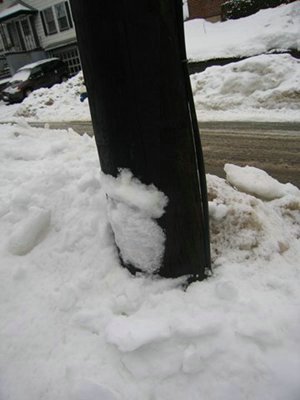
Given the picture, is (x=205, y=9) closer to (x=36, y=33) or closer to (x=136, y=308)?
(x=36, y=33)

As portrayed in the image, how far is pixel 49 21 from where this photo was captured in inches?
988

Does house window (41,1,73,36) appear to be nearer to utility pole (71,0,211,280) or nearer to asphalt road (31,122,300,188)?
asphalt road (31,122,300,188)

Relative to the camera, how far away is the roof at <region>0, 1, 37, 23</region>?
81.2ft

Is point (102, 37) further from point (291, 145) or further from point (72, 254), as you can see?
point (291, 145)

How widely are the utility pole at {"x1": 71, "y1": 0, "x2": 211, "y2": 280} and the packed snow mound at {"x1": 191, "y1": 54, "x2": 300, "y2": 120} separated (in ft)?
19.8

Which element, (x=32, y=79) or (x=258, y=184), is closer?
(x=258, y=184)

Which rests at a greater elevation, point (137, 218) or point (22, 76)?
point (137, 218)

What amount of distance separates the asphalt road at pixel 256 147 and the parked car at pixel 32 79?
14197 millimetres

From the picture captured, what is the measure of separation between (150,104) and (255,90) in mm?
7688

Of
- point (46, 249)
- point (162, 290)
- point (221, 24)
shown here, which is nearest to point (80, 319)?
point (162, 290)

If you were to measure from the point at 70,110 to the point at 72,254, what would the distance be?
1125 cm

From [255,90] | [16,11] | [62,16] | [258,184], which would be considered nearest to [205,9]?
[62,16]

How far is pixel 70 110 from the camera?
12.6 m

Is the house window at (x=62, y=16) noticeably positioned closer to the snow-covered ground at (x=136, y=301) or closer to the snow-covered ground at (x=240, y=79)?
the snow-covered ground at (x=240, y=79)
